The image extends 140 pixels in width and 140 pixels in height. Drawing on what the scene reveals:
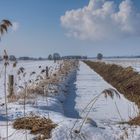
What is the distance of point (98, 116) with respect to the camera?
12.2 m

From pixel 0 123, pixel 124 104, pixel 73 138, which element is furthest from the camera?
pixel 124 104

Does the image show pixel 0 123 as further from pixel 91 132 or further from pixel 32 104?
pixel 32 104

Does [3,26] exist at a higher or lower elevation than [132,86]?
higher

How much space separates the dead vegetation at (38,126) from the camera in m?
6.52

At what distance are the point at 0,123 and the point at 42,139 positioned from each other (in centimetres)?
164

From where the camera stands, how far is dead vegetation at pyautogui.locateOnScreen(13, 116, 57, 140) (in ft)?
21.4

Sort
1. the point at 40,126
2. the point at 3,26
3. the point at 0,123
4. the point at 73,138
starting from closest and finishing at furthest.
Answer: the point at 3,26 → the point at 73,138 → the point at 40,126 → the point at 0,123

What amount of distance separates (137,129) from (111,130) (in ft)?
1.62

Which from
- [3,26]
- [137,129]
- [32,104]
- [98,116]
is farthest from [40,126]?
[98,116]

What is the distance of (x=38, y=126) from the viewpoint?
6.82m

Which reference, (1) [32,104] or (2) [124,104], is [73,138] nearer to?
(1) [32,104]

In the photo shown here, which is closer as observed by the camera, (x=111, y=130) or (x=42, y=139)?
(x=42, y=139)

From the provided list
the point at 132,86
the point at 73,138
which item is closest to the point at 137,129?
the point at 73,138

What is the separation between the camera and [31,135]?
6.54 metres
